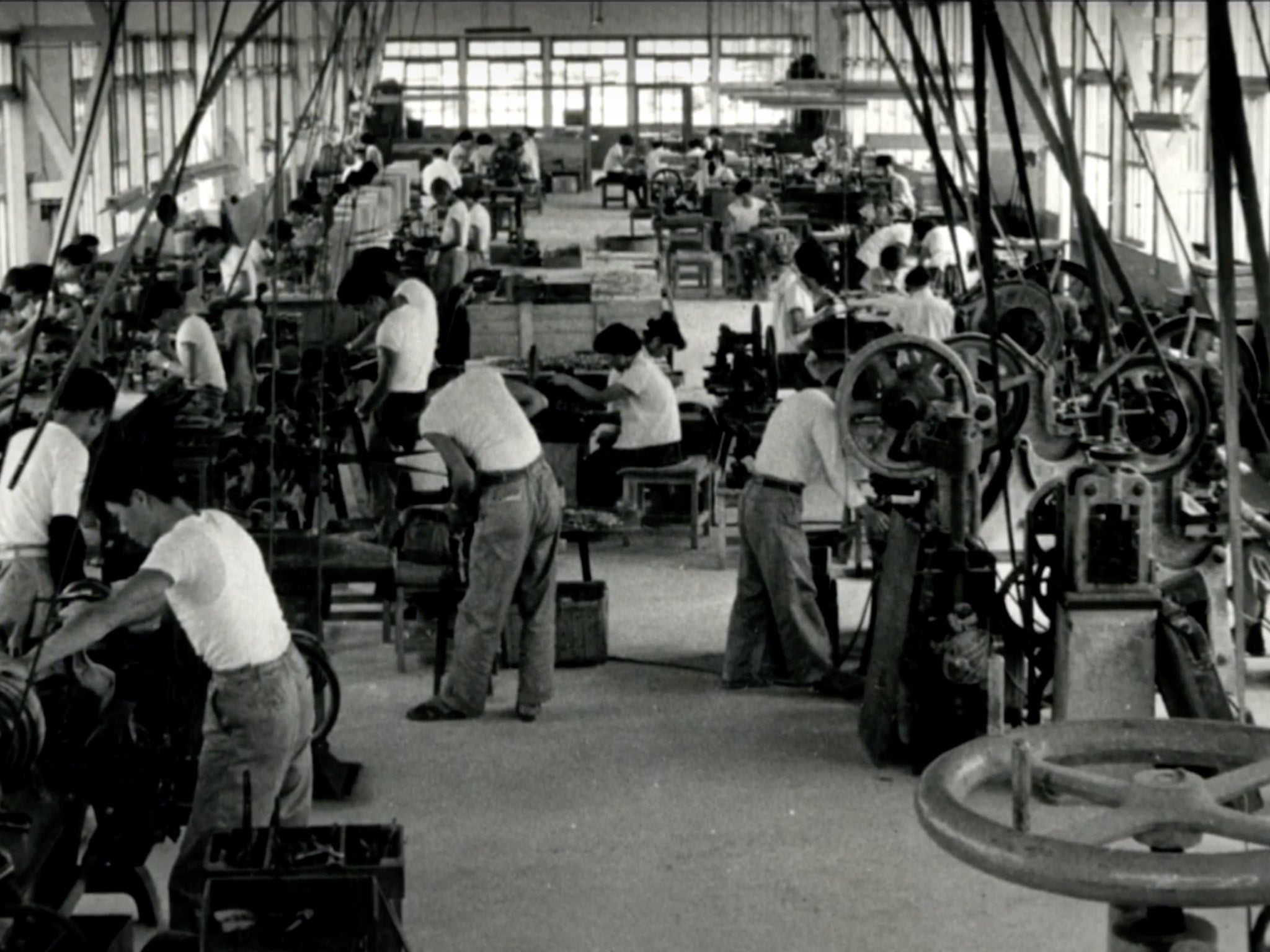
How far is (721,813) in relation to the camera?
23.8 ft

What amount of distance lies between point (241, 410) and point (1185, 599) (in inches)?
256

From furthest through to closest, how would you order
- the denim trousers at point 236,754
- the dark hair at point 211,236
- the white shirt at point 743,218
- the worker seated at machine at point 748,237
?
the white shirt at point 743,218 → the worker seated at machine at point 748,237 → the dark hair at point 211,236 → the denim trousers at point 236,754

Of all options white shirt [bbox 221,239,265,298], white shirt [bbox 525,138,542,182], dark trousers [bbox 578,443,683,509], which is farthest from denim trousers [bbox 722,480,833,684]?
white shirt [bbox 525,138,542,182]

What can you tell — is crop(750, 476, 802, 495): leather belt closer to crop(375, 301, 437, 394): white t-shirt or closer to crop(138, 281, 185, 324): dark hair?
crop(375, 301, 437, 394): white t-shirt

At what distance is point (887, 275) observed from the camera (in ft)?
50.3

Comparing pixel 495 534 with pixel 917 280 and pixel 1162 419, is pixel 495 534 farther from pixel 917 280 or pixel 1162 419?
pixel 917 280

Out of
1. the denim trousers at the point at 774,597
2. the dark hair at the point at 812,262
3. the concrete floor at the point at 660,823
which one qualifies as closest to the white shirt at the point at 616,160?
the dark hair at the point at 812,262

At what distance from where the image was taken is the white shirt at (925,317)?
12.3 m

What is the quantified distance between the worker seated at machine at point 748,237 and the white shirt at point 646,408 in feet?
32.3

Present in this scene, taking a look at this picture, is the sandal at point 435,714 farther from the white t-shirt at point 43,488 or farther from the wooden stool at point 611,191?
the wooden stool at point 611,191

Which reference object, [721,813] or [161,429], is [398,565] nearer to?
[721,813]

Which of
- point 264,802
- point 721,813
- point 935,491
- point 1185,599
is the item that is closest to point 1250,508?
point 1185,599

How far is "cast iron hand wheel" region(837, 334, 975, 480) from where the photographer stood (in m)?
8.07

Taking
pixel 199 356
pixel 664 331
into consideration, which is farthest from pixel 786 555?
pixel 199 356
